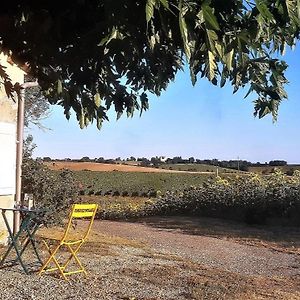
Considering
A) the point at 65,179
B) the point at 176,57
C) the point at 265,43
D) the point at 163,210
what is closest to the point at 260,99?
the point at 265,43

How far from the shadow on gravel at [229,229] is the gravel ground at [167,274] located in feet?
3.76

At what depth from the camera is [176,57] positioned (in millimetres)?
3275

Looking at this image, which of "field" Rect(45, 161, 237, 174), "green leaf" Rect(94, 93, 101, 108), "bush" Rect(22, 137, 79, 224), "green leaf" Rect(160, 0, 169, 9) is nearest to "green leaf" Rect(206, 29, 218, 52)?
"green leaf" Rect(160, 0, 169, 9)

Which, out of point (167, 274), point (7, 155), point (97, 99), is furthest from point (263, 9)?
point (7, 155)

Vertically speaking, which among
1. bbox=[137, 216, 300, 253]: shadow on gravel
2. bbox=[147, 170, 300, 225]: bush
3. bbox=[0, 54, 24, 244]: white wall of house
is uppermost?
bbox=[0, 54, 24, 244]: white wall of house

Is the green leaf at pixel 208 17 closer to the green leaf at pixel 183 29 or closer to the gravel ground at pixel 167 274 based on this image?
the green leaf at pixel 183 29

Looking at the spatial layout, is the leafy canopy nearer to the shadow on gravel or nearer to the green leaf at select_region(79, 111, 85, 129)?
the green leaf at select_region(79, 111, 85, 129)

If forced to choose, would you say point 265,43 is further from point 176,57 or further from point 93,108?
point 93,108

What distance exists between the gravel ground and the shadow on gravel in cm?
114

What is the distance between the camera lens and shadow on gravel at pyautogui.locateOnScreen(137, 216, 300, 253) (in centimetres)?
1317

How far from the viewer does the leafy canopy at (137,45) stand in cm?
228

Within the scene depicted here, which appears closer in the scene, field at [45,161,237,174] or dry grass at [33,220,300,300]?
dry grass at [33,220,300,300]

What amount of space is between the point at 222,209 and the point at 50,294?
11.7 meters

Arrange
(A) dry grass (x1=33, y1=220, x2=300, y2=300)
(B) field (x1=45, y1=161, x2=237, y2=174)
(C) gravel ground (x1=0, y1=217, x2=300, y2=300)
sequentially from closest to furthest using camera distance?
(C) gravel ground (x1=0, y1=217, x2=300, y2=300), (A) dry grass (x1=33, y1=220, x2=300, y2=300), (B) field (x1=45, y1=161, x2=237, y2=174)
